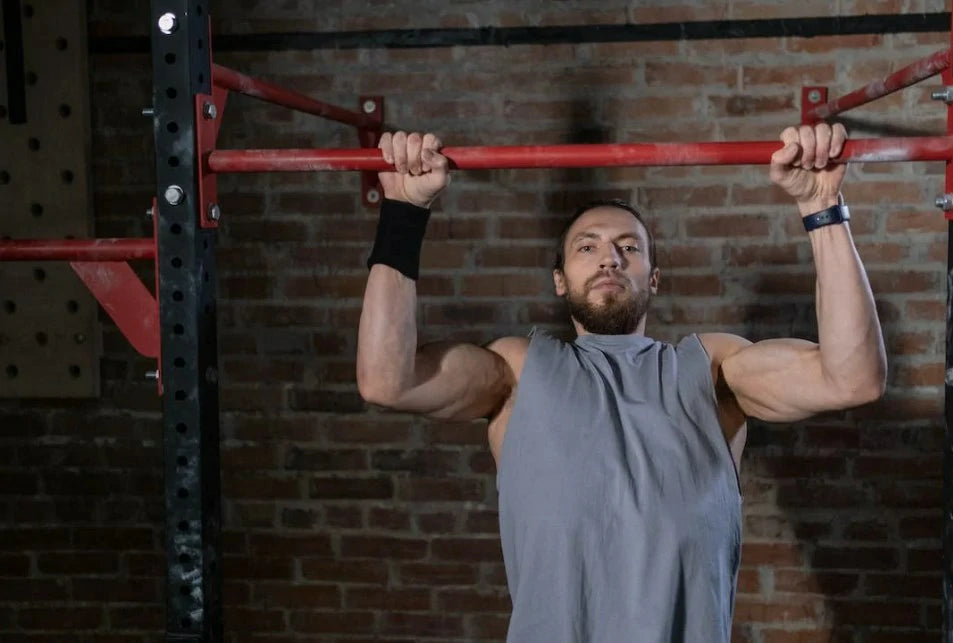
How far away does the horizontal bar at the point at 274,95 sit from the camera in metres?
1.73

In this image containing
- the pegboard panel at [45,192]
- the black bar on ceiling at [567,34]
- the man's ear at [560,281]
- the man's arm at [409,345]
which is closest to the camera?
the man's arm at [409,345]

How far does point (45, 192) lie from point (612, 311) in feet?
6.06

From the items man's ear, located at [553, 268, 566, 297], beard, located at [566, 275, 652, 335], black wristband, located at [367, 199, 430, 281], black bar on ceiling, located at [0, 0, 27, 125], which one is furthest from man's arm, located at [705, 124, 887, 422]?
black bar on ceiling, located at [0, 0, 27, 125]

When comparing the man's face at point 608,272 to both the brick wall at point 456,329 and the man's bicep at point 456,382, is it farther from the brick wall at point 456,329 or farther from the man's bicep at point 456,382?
the brick wall at point 456,329

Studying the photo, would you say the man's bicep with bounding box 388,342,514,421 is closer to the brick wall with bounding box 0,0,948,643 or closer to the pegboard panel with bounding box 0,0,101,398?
the brick wall with bounding box 0,0,948,643

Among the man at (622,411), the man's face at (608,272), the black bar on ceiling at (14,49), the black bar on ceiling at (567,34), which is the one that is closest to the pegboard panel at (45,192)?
the black bar on ceiling at (14,49)

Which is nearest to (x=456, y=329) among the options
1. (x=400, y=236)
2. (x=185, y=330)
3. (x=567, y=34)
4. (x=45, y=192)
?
(x=567, y=34)

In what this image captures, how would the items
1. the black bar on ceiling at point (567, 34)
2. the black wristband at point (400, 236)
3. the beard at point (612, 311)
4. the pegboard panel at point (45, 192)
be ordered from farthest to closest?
the pegboard panel at point (45, 192), the black bar on ceiling at point (567, 34), the beard at point (612, 311), the black wristband at point (400, 236)

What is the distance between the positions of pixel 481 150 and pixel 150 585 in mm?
2040

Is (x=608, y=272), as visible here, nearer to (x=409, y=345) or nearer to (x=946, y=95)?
(x=409, y=345)

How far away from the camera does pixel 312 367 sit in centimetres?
284

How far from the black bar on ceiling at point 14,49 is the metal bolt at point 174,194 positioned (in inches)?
59.4

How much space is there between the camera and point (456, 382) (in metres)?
1.96

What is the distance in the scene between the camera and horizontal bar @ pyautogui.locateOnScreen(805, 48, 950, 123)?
1.67 m
